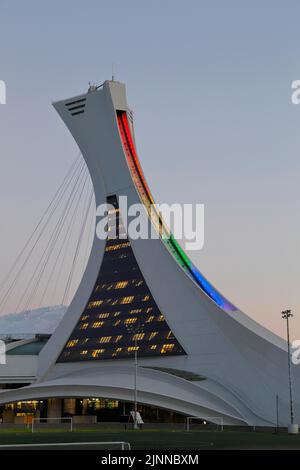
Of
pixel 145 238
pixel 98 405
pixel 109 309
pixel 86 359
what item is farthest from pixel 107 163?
pixel 98 405

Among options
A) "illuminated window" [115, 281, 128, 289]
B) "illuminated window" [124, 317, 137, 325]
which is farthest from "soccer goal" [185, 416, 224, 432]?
"illuminated window" [115, 281, 128, 289]

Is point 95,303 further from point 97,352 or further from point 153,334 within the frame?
point 153,334

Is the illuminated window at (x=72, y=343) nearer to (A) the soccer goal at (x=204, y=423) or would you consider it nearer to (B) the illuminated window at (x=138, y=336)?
(B) the illuminated window at (x=138, y=336)

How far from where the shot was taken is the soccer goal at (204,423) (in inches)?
1976

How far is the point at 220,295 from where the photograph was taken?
205ft

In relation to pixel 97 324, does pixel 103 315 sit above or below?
above

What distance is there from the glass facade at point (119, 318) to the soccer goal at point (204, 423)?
8.04 meters

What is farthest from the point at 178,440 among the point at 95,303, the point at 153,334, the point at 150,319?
the point at 95,303

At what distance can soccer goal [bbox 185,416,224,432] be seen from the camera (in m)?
50.2

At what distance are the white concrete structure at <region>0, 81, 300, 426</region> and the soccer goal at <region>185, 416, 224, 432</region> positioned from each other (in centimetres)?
40

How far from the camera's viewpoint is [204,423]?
172ft

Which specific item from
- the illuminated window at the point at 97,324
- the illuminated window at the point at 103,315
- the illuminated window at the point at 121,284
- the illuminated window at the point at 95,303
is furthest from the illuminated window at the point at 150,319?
the illuminated window at the point at 95,303

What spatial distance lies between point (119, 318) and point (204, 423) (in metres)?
14.8

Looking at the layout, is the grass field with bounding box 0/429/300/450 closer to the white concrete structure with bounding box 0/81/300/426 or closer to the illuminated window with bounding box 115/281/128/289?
the white concrete structure with bounding box 0/81/300/426
